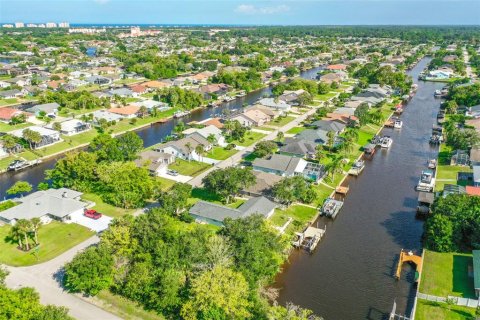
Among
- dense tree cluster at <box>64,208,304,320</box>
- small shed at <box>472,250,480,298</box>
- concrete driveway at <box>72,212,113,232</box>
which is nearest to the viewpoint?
dense tree cluster at <box>64,208,304,320</box>

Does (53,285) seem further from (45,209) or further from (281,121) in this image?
(281,121)

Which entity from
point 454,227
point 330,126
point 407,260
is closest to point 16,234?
point 407,260

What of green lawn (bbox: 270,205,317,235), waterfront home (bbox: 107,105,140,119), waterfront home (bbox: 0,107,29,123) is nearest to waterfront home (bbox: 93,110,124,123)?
waterfront home (bbox: 107,105,140,119)

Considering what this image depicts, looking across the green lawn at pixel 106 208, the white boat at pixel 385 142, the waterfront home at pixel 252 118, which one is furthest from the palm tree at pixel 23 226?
the white boat at pixel 385 142

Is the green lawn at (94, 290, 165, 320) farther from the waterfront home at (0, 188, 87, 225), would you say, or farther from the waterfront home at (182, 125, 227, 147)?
the waterfront home at (182, 125, 227, 147)

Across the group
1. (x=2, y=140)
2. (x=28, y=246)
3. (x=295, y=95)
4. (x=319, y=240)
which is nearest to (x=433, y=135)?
(x=295, y=95)

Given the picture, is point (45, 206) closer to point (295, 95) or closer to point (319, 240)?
point (319, 240)
